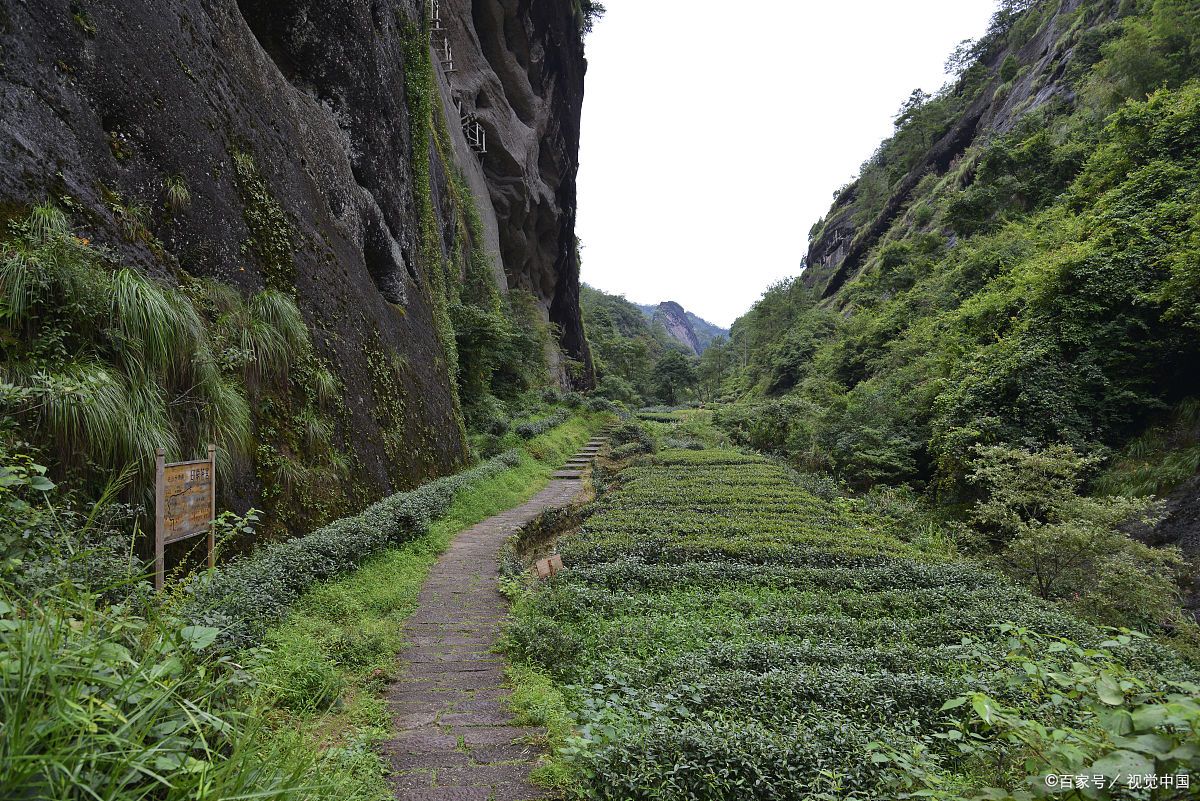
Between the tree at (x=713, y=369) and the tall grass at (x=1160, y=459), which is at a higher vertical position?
the tree at (x=713, y=369)

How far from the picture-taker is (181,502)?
3.73 m

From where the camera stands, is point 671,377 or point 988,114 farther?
point 671,377

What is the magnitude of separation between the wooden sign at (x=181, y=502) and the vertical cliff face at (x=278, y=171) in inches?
49.8

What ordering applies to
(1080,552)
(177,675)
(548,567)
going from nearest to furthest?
(177,675), (1080,552), (548,567)

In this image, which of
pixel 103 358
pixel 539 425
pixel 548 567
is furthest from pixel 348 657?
pixel 539 425

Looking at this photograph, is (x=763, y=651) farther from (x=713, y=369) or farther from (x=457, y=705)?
(x=713, y=369)

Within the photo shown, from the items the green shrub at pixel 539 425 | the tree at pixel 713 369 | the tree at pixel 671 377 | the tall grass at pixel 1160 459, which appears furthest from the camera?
the tree at pixel 713 369

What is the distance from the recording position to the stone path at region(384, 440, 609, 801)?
110 inches

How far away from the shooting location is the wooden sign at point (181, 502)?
3.46 m

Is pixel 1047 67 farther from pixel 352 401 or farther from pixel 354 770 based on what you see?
pixel 354 770

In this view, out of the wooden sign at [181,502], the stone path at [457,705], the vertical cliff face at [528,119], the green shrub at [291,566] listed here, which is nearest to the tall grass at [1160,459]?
the stone path at [457,705]

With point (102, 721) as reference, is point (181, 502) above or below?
above

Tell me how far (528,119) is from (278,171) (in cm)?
2443

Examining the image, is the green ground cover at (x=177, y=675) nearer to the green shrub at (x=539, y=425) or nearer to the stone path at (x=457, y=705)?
the stone path at (x=457, y=705)
